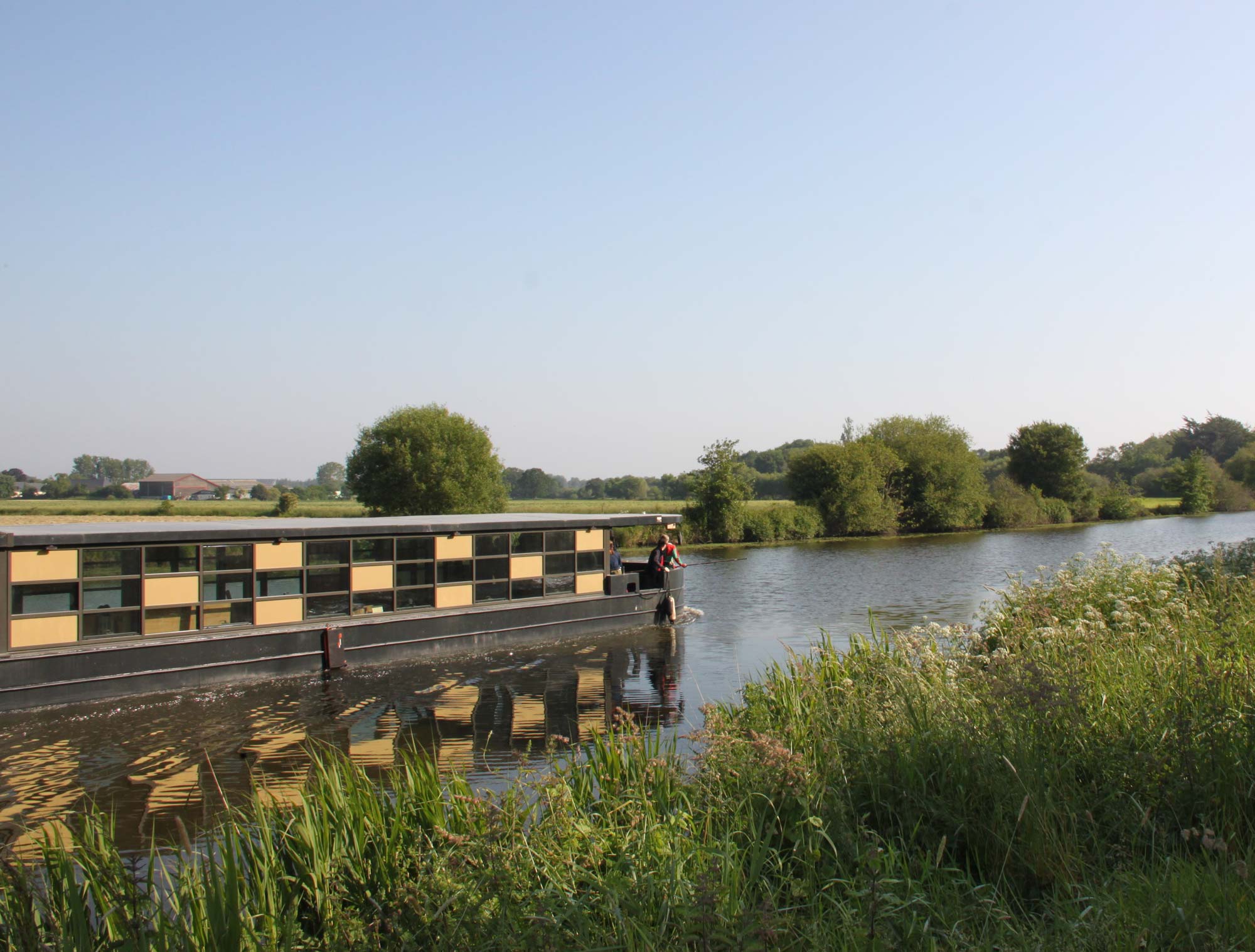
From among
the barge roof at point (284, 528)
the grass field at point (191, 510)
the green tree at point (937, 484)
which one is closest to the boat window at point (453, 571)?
the barge roof at point (284, 528)

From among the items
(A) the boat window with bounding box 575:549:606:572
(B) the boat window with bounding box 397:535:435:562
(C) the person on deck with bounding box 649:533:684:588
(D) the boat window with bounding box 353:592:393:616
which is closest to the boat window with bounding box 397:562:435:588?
(B) the boat window with bounding box 397:535:435:562

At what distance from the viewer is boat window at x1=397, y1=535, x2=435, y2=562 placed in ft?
53.8

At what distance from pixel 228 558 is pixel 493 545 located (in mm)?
4677

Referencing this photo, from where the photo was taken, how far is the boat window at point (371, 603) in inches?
620

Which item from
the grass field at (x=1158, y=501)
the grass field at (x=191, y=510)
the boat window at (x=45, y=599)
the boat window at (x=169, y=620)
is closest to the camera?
the boat window at (x=45, y=599)

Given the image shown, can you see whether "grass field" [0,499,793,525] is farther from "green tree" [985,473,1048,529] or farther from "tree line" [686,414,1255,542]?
"green tree" [985,473,1048,529]

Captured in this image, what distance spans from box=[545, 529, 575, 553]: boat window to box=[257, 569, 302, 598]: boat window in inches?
191

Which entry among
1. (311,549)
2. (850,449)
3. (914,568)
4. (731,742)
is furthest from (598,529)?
(850,449)

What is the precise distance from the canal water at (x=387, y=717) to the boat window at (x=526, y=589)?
1021 millimetres

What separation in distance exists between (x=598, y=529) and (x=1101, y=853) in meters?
14.7

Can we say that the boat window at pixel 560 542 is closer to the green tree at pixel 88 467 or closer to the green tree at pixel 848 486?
the green tree at pixel 848 486

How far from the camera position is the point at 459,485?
145 feet

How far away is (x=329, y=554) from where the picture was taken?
1564cm

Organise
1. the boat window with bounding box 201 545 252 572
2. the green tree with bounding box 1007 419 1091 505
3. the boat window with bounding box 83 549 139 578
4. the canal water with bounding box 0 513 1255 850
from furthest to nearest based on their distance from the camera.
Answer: the green tree with bounding box 1007 419 1091 505, the boat window with bounding box 201 545 252 572, the boat window with bounding box 83 549 139 578, the canal water with bounding box 0 513 1255 850
